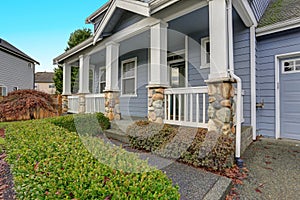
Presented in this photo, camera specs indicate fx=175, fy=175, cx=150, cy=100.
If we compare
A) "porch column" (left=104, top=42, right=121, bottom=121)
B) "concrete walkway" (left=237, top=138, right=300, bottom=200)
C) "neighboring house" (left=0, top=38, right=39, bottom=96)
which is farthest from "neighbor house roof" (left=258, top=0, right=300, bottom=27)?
"neighboring house" (left=0, top=38, right=39, bottom=96)

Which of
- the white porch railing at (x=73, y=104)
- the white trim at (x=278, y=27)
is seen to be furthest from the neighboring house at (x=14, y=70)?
the white trim at (x=278, y=27)

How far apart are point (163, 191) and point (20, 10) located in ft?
44.3

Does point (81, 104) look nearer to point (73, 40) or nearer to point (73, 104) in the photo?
point (73, 104)

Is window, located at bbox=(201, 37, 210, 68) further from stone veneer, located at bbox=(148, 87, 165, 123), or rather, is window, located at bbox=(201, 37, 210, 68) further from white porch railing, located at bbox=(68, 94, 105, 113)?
white porch railing, located at bbox=(68, 94, 105, 113)

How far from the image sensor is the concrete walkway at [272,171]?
2314 mm

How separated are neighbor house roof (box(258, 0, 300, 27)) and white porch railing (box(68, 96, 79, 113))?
7504mm

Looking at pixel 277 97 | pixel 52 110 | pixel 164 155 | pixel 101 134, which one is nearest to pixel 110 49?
pixel 101 134

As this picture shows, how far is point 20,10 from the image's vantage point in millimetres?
10484

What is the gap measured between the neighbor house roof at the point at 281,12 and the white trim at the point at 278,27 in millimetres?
173

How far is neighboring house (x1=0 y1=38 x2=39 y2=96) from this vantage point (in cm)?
1280

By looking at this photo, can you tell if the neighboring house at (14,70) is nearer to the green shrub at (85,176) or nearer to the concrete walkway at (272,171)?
the green shrub at (85,176)

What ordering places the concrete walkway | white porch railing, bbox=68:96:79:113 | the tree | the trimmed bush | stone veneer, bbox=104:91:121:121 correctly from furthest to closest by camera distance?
the tree → white porch railing, bbox=68:96:79:113 → stone veneer, bbox=104:91:121:121 → the trimmed bush → the concrete walkway

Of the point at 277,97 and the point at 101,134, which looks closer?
the point at 277,97

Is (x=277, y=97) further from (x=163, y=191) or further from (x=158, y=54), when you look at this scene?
(x=163, y=191)
